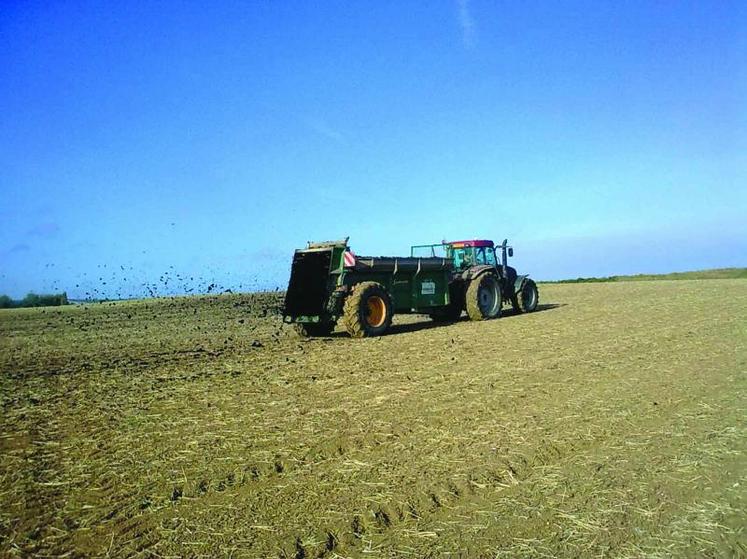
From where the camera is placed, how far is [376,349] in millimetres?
12047

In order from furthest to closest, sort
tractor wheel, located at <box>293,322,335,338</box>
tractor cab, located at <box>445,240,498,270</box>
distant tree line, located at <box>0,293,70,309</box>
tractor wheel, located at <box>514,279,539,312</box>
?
distant tree line, located at <box>0,293,70,309</box>
tractor wheel, located at <box>514,279,539,312</box>
tractor cab, located at <box>445,240,498,270</box>
tractor wheel, located at <box>293,322,335,338</box>

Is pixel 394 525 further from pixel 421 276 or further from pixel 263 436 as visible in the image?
pixel 421 276

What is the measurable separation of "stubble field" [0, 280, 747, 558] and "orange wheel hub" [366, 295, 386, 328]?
11.8 ft

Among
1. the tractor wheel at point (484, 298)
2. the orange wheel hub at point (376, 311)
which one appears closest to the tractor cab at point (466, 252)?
the tractor wheel at point (484, 298)

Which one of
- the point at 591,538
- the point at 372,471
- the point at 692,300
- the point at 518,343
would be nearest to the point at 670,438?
the point at 591,538

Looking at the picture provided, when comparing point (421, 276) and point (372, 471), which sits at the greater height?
point (421, 276)

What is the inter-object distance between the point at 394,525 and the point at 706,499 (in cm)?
227

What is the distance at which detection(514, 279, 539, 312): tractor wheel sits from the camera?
20.3m

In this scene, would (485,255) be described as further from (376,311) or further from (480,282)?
(376,311)

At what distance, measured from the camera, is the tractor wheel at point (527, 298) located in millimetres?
20312

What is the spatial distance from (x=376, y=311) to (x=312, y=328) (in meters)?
1.68

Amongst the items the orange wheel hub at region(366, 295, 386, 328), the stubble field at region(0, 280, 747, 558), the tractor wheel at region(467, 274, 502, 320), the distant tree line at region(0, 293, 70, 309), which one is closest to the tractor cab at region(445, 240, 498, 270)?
the tractor wheel at region(467, 274, 502, 320)

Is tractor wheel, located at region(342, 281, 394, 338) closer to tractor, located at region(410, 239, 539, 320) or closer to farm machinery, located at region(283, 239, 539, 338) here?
farm machinery, located at region(283, 239, 539, 338)

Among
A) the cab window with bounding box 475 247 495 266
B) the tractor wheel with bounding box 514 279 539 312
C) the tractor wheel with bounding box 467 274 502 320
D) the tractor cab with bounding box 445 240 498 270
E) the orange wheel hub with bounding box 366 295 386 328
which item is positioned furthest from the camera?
the tractor wheel with bounding box 514 279 539 312
